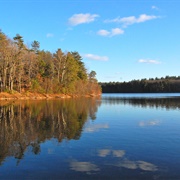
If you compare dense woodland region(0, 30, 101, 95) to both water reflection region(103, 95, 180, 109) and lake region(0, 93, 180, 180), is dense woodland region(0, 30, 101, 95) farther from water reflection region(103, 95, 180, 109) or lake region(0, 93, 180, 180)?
lake region(0, 93, 180, 180)

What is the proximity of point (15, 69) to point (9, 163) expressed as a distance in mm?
72107

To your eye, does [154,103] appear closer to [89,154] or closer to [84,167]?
[89,154]

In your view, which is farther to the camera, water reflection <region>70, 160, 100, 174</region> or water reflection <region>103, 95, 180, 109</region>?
water reflection <region>103, 95, 180, 109</region>

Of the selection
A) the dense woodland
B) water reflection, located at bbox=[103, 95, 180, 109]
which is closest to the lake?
water reflection, located at bbox=[103, 95, 180, 109]

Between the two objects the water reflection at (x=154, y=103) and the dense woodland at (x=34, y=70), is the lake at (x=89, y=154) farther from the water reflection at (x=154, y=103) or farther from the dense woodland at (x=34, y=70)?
the dense woodland at (x=34, y=70)

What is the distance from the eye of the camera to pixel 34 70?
9231 centimetres

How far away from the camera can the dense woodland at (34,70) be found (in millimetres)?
74188

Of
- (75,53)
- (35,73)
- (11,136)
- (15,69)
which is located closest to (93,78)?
(75,53)

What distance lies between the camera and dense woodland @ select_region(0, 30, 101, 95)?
243 feet

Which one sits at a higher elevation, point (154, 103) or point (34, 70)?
point (34, 70)

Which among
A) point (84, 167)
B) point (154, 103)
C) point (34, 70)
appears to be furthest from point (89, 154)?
point (34, 70)

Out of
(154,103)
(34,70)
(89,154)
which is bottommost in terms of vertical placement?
(89,154)

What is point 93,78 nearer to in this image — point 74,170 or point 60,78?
point 60,78

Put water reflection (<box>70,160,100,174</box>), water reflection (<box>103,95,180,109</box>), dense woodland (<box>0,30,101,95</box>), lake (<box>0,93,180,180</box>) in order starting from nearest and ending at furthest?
lake (<box>0,93,180,180</box>) < water reflection (<box>70,160,100,174</box>) < water reflection (<box>103,95,180,109</box>) < dense woodland (<box>0,30,101,95</box>)
